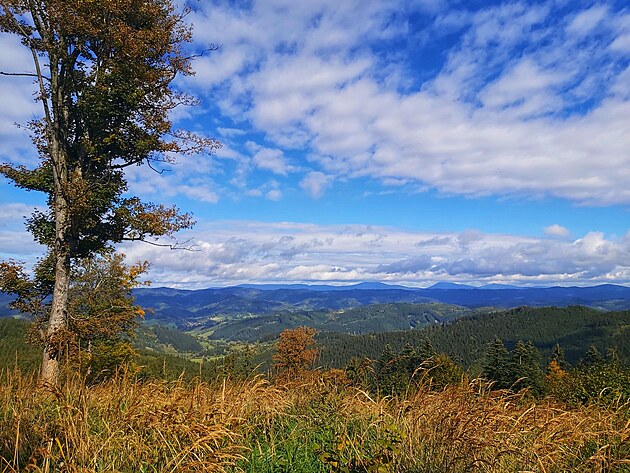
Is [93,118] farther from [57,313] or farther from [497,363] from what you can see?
[497,363]

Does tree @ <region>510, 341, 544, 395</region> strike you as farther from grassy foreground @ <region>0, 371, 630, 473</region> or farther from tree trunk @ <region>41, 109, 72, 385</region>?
tree trunk @ <region>41, 109, 72, 385</region>

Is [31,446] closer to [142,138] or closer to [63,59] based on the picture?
[142,138]

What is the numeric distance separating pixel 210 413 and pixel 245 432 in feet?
1.83

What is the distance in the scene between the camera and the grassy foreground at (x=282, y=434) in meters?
3.79

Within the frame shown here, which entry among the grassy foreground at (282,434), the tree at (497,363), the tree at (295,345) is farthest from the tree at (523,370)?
the grassy foreground at (282,434)

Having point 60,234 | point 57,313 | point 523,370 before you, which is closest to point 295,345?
point 523,370

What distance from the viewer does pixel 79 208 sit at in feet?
33.3

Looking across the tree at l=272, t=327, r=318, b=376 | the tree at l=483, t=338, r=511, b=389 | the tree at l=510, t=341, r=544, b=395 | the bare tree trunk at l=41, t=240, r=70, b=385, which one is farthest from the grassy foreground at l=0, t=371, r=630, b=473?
the tree at l=510, t=341, r=544, b=395

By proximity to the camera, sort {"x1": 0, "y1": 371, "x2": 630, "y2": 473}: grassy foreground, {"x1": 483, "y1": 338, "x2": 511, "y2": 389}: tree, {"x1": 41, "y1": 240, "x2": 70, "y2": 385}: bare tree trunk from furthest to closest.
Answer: {"x1": 483, "y1": 338, "x2": 511, "y2": 389}: tree
{"x1": 41, "y1": 240, "x2": 70, "y2": 385}: bare tree trunk
{"x1": 0, "y1": 371, "x2": 630, "y2": 473}: grassy foreground

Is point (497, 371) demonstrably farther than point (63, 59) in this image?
Yes

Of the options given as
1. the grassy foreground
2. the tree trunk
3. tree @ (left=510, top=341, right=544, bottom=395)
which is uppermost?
the tree trunk

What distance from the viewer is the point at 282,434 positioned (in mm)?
5215

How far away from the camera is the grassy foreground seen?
379cm

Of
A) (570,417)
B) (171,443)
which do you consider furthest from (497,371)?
(171,443)
